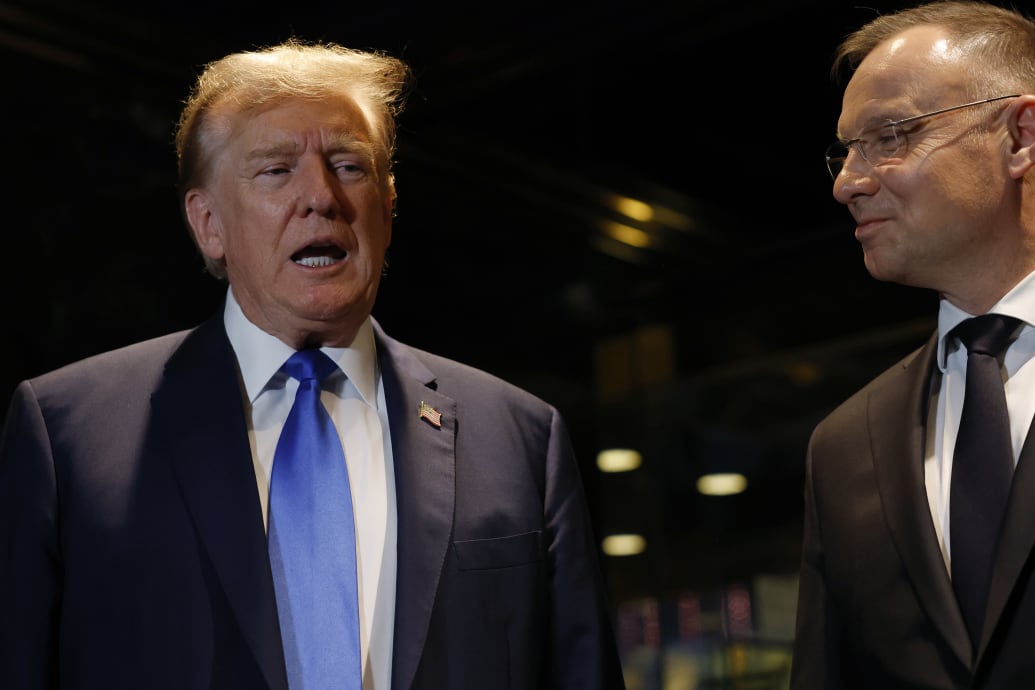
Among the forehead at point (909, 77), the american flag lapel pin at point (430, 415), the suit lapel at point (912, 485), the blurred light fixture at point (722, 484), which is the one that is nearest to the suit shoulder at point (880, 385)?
the suit lapel at point (912, 485)

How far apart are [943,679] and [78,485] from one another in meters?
1.29

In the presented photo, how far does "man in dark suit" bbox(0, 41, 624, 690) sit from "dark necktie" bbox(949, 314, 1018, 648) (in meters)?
0.58

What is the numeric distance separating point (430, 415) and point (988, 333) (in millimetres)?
898

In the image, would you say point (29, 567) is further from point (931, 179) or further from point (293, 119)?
point (931, 179)

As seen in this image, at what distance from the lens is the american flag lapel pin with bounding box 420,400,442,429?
2408mm

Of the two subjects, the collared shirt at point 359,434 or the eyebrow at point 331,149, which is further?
the eyebrow at point 331,149

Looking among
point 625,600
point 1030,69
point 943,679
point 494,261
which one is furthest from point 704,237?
point 943,679

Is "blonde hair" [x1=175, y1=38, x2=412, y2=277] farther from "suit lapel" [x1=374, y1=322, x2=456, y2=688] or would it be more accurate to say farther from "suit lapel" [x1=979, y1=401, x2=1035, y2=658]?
"suit lapel" [x1=979, y1=401, x2=1035, y2=658]

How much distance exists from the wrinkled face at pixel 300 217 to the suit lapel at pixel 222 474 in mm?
124

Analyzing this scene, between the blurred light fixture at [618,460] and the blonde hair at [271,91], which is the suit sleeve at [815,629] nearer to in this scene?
the blonde hair at [271,91]

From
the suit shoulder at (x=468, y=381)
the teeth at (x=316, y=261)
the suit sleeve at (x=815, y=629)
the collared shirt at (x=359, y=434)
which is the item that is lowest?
the suit sleeve at (x=815, y=629)

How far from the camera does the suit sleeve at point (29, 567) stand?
2.11 metres

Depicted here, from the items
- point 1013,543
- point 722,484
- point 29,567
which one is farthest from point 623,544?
point 29,567

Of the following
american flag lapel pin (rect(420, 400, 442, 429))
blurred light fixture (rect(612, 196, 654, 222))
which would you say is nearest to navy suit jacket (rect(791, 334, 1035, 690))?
american flag lapel pin (rect(420, 400, 442, 429))
